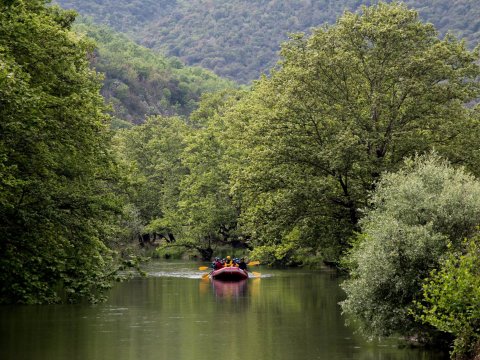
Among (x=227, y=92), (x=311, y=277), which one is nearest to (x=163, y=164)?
(x=227, y=92)

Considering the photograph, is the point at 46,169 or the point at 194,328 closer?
the point at 46,169

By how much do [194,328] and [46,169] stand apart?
372 inches

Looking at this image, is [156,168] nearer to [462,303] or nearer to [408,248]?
[408,248]

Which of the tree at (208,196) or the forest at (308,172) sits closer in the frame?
the forest at (308,172)

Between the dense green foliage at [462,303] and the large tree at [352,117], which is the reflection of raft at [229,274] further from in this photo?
the dense green foliage at [462,303]

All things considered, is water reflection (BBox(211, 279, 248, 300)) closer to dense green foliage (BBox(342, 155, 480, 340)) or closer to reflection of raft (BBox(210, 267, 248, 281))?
reflection of raft (BBox(210, 267, 248, 281))

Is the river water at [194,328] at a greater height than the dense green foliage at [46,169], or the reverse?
the dense green foliage at [46,169]

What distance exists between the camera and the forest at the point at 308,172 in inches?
948

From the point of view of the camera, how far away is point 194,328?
106 ft

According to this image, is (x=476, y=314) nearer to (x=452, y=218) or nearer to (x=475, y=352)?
(x=475, y=352)

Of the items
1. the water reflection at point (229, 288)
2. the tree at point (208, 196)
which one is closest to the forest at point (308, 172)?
the tree at point (208, 196)

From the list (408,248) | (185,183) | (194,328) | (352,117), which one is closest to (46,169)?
(194,328)

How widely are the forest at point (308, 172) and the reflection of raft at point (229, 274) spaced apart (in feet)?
21.5

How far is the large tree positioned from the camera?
4200 cm
